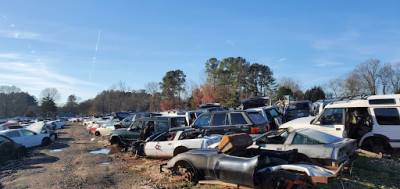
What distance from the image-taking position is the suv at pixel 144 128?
11.5 metres

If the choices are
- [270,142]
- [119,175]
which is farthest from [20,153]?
[270,142]

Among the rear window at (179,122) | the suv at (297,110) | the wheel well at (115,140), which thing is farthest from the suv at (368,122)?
the wheel well at (115,140)

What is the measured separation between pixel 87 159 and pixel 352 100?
10710 millimetres

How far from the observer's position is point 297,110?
1567cm

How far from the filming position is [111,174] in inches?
293

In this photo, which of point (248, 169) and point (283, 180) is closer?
point (283, 180)

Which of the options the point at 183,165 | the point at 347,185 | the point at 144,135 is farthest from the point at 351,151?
the point at 144,135

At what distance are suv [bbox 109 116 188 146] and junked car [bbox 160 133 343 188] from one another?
5.07m

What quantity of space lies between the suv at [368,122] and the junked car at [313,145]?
2162 millimetres

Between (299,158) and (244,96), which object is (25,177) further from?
(244,96)

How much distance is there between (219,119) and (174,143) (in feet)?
6.62

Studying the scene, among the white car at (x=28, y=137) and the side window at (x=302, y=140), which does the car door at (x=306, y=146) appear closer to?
the side window at (x=302, y=140)

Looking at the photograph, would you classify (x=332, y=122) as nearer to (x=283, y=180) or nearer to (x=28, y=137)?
(x=283, y=180)

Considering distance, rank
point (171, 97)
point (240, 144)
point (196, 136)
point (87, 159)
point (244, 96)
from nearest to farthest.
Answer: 1. point (240, 144)
2. point (196, 136)
3. point (87, 159)
4. point (244, 96)
5. point (171, 97)
